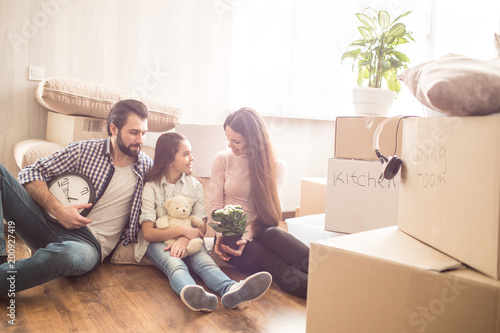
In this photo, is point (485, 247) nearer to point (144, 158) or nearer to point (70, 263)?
point (70, 263)

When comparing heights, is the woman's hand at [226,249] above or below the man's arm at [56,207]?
below

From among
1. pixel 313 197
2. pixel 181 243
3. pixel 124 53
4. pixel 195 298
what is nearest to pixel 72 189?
pixel 181 243

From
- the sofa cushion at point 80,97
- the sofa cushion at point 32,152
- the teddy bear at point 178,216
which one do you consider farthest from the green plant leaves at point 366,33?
the sofa cushion at point 32,152

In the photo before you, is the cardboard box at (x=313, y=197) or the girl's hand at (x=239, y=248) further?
the cardboard box at (x=313, y=197)

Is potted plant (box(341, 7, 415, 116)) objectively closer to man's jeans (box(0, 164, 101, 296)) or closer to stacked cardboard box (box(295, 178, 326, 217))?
stacked cardboard box (box(295, 178, 326, 217))

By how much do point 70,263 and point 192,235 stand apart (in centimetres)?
50

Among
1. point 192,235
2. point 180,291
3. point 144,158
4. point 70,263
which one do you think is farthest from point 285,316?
point 144,158

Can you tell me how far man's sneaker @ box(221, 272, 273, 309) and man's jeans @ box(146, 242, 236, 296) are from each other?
10cm

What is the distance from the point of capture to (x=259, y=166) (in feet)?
6.13

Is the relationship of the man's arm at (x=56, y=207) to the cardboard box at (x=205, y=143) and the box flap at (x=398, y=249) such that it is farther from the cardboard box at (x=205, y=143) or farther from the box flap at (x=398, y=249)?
the box flap at (x=398, y=249)

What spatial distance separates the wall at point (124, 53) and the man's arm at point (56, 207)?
792mm

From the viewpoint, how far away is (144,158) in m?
1.92

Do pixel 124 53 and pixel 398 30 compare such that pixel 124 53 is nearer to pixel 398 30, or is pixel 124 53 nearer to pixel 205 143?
pixel 205 143

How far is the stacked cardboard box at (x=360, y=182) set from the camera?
1.66 metres
